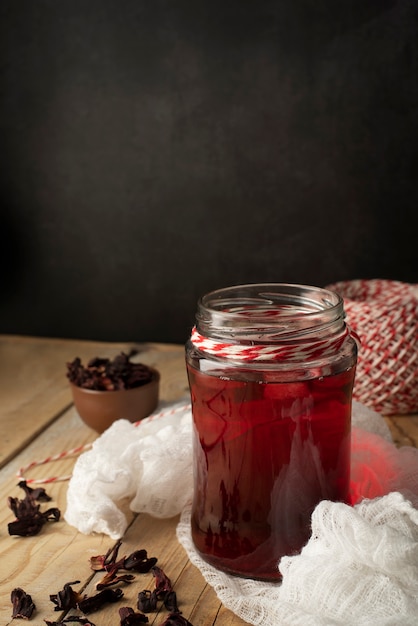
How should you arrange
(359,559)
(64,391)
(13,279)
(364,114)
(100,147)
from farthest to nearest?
(13,279)
(100,147)
(364,114)
(64,391)
(359,559)

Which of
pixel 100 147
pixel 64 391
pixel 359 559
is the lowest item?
pixel 64 391

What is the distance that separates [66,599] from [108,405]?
459mm

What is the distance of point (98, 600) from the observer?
85cm

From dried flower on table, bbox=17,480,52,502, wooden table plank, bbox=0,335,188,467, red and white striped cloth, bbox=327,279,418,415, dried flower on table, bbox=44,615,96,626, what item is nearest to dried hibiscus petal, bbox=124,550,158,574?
dried flower on table, bbox=44,615,96,626

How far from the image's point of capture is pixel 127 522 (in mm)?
1039

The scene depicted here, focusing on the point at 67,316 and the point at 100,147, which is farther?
the point at 67,316

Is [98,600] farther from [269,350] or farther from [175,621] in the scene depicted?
[269,350]

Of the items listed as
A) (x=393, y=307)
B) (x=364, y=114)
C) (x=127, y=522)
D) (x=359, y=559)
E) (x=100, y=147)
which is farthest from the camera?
(x=100, y=147)

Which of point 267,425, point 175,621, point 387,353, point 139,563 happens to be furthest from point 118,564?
point 387,353

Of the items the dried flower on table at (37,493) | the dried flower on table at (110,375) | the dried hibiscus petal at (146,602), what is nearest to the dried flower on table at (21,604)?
the dried hibiscus petal at (146,602)

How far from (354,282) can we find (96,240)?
2.04 feet

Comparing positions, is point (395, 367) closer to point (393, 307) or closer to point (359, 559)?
point (393, 307)

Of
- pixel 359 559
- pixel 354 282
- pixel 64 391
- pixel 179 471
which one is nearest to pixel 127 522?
pixel 179 471

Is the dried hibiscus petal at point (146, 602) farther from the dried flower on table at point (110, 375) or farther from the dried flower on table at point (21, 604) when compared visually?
the dried flower on table at point (110, 375)
